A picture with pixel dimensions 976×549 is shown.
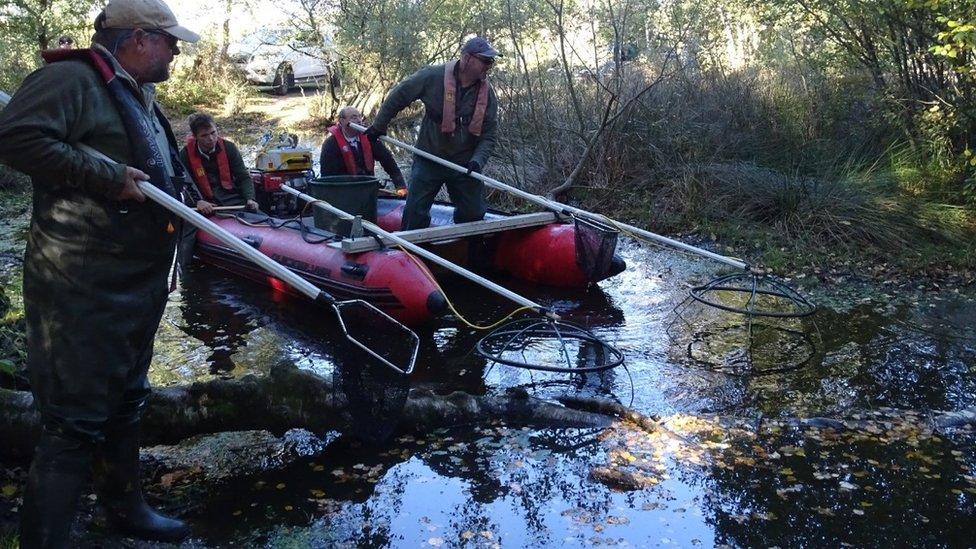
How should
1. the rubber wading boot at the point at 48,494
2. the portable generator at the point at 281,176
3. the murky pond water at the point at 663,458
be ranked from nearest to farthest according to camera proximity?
the rubber wading boot at the point at 48,494, the murky pond water at the point at 663,458, the portable generator at the point at 281,176

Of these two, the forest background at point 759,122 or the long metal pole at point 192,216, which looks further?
the forest background at point 759,122

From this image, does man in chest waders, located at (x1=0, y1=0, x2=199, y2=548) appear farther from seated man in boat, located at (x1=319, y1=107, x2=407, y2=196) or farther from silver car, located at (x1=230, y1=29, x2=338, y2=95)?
silver car, located at (x1=230, y1=29, x2=338, y2=95)

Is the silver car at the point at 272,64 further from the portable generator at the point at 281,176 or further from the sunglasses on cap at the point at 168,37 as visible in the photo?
the sunglasses on cap at the point at 168,37

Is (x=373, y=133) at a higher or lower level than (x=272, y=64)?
lower

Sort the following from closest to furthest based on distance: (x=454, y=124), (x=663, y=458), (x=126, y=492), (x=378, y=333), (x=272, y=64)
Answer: (x=126, y=492) < (x=378, y=333) < (x=663, y=458) < (x=454, y=124) < (x=272, y=64)

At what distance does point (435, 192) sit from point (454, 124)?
72 cm

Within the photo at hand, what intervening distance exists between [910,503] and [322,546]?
2.59 metres

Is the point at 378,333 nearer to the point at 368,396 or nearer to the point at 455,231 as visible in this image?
the point at 368,396

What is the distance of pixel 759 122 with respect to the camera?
11305 mm

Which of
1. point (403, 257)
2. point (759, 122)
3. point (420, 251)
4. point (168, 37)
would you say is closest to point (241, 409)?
point (168, 37)

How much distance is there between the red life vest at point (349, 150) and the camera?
8.40 meters

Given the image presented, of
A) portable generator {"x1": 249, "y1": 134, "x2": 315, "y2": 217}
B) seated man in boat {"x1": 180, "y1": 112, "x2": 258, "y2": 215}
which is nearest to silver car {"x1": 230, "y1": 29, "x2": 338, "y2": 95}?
portable generator {"x1": 249, "y1": 134, "x2": 315, "y2": 217}

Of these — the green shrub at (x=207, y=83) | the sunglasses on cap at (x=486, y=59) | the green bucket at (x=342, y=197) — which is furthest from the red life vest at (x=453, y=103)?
the green shrub at (x=207, y=83)

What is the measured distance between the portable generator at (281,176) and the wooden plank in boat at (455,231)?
6.21ft
